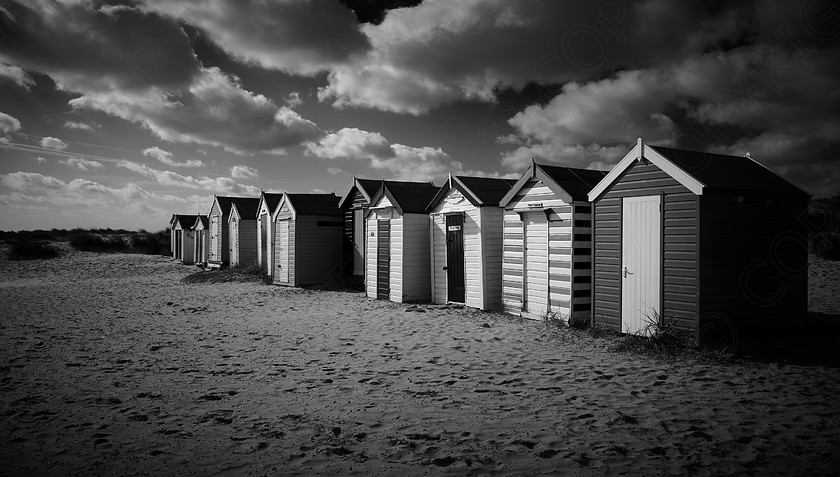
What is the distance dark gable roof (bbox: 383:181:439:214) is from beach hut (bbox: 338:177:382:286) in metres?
2.30

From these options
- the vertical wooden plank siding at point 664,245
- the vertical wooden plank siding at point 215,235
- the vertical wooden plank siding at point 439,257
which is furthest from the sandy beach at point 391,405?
the vertical wooden plank siding at point 215,235

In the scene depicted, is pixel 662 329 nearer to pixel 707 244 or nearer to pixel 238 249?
pixel 707 244

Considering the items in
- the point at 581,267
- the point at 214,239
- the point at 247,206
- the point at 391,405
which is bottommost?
the point at 391,405

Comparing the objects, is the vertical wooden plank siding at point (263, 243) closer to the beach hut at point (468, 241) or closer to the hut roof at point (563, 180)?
the beach hut at point (468, 241)

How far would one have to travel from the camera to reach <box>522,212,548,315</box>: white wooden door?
11.6 meters

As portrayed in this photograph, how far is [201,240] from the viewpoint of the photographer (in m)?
34.5

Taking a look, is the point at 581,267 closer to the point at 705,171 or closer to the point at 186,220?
the point at 705,171

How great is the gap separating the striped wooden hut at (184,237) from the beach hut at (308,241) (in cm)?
1873

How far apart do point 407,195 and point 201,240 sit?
77.6 feet

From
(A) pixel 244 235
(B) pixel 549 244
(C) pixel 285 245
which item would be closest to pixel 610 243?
(B) pixel 549 244

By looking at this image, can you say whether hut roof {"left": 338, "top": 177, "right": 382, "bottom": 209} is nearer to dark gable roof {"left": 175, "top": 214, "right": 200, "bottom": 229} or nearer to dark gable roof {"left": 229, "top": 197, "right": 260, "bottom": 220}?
dark gable roof {"left": 229, "top": 197, "right": 260, "bottom": 220}

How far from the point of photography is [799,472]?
420cm

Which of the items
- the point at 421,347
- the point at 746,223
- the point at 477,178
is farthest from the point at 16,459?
the point at 477,178

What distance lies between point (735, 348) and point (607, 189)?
370cm
